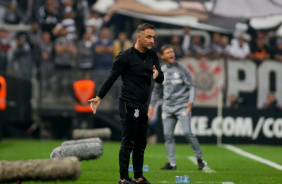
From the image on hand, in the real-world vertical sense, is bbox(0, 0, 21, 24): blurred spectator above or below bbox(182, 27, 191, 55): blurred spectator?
above

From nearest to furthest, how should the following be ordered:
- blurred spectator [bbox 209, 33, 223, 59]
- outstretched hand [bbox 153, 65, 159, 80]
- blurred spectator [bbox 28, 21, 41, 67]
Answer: outstretched hand [bbox 153, 65, 159, 80]
blurred spectator [bbox 209, 33, 223, 59]
blurred spectator [bbox 28, 21, 41, 67]

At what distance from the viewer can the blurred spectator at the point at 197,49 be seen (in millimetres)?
24281

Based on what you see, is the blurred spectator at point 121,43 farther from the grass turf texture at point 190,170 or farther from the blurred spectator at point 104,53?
the grass turf texture at point 190,170

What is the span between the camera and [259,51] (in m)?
25.2

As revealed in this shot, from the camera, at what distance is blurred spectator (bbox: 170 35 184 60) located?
79.2 ft

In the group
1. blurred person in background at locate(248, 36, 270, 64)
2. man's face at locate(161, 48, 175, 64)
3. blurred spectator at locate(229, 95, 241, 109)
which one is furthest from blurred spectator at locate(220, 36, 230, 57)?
man's face at locate(161, 48, 175, 64)

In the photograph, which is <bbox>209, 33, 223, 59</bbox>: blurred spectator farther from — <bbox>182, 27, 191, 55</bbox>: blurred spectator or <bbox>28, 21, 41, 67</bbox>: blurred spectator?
<bbox>28, 21, 41, 67</bbox>: blurred spectator

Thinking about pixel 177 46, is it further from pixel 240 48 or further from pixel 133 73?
pixel 133 73

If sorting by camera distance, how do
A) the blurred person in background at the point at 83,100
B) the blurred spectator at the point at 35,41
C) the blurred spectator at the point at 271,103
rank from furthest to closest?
the blurred spectator at the point at 35,41
the blurred spectator at the point at 271,103
the blurred person in background at the point at 83,100

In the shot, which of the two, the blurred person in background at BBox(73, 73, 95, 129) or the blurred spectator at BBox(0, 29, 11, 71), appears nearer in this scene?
the blurred person in background at BBox(73, 73, 95, 129)

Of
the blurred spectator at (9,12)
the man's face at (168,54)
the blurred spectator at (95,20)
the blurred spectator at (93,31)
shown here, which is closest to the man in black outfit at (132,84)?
the man's face at (168,54)

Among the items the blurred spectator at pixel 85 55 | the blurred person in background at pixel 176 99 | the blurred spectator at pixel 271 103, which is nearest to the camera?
the blurred person in background at pixel 176 99

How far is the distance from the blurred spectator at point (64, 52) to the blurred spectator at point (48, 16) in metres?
0.68

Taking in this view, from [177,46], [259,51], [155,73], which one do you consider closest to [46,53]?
[177,46]
